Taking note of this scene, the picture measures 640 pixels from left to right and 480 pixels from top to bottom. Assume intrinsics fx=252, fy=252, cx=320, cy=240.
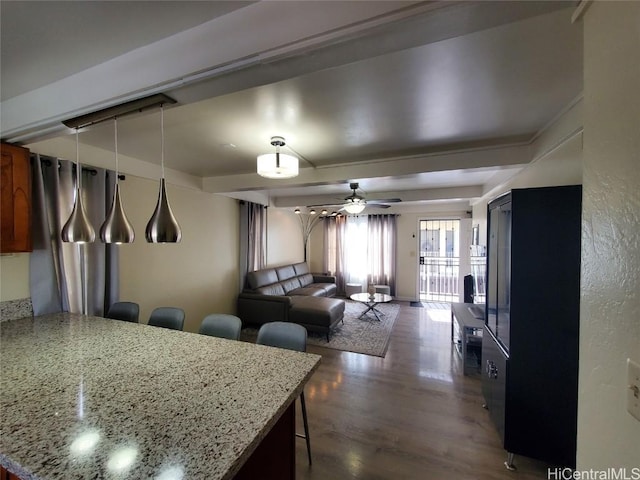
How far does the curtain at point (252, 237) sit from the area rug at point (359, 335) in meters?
1.23

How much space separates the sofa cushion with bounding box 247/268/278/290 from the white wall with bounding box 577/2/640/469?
4486mm

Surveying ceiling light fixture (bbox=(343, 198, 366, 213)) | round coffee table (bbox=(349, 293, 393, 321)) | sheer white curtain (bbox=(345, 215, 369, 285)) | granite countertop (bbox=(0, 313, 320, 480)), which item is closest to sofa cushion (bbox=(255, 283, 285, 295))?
round coffee table (bbox=(349, 293, 393, 321))

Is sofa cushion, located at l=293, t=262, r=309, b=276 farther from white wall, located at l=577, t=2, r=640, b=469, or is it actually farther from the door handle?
white wall, located at l=577, t=2, r=640, b=469

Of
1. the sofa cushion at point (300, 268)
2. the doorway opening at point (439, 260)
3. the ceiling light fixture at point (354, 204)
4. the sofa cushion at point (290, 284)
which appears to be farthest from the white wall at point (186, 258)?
the doorway opening at point (439, 260)

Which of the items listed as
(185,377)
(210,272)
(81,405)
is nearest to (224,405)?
(185,377)

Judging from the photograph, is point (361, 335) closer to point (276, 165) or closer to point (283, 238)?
point (276, 165)

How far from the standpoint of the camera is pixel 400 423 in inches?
85.4

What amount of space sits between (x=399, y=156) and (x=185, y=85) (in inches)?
92.0

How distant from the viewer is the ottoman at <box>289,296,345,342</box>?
13.1 feet

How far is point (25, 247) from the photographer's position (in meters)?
1.94

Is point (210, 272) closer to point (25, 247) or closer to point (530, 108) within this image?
point (25, 247)

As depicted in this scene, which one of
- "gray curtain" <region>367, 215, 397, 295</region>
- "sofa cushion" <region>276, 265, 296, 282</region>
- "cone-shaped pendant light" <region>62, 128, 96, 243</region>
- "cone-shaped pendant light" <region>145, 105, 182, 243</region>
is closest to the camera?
"cone-shaped pendant light" <region>145, 105, 182, 243</region>

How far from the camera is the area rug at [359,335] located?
3.71m

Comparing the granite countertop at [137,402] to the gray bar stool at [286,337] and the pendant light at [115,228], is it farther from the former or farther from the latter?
the pendant light at [115,228]
